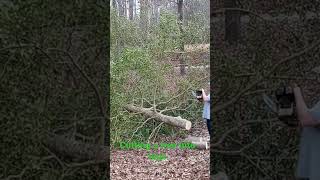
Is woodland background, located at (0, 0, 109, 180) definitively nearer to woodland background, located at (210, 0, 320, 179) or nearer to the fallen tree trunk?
the fallen tree trunk

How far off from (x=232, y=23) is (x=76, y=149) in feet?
3.04

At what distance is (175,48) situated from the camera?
18.9ft

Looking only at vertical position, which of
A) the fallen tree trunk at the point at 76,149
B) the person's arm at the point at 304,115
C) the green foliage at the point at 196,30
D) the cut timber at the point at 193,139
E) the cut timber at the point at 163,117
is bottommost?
the cut timber at the point at 193,139

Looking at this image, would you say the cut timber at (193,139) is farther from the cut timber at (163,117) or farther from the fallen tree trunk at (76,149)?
the fallen tree trunk at (76,149)

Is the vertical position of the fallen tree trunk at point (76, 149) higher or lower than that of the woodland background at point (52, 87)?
lower

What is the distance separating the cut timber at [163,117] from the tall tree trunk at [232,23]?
11.8 ft

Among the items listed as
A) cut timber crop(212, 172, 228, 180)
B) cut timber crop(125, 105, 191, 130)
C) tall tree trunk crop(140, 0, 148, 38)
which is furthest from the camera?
tall tree trunk crop(140, 0, 148, 38)

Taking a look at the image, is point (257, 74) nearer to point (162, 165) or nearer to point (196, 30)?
point (162, 165)

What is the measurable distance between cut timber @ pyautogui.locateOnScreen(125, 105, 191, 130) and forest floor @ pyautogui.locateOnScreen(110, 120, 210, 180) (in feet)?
1.11

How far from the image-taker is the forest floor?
188 inches

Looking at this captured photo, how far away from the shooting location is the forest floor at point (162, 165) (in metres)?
4.77

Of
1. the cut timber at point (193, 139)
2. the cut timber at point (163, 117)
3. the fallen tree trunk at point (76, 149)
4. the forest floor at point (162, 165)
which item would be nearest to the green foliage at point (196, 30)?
the cut timber at point (163, 117)

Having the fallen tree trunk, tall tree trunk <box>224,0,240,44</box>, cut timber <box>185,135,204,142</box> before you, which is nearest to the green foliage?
cut timber <box>185,135,204,142</box>

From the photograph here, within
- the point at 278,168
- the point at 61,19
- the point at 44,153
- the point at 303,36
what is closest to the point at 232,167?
the point at 278,168
